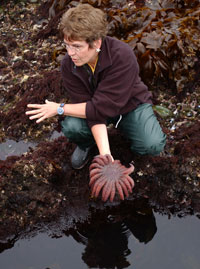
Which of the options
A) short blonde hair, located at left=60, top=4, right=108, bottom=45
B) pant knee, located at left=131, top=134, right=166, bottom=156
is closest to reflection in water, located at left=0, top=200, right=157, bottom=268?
pant knee, located at left=131, top=134, right=166, bottom=156

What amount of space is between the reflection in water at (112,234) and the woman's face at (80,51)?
1.44m

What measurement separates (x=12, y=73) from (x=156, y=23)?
2.07 m

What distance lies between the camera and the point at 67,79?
3.03 meters

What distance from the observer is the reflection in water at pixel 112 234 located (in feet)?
9.56

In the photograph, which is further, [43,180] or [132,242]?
[43,180]

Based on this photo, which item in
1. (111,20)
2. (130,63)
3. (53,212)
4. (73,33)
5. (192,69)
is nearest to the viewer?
(73,33)

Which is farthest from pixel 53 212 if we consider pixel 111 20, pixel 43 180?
pixel 111 20

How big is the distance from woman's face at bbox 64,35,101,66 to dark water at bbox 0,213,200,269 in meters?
1.56

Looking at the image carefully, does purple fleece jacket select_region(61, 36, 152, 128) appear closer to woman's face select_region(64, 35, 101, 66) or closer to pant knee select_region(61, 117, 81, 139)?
woman's face select_region(64, 35, 101, 66)

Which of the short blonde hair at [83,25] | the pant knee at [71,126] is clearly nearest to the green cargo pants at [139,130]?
the pant knee at [71,126]

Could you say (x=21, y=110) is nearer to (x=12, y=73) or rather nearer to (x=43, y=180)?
(x=12, y=73)

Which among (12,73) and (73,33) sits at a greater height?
(73,33)

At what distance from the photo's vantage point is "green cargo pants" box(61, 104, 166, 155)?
3.12 metres

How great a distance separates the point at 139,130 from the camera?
314 cm
